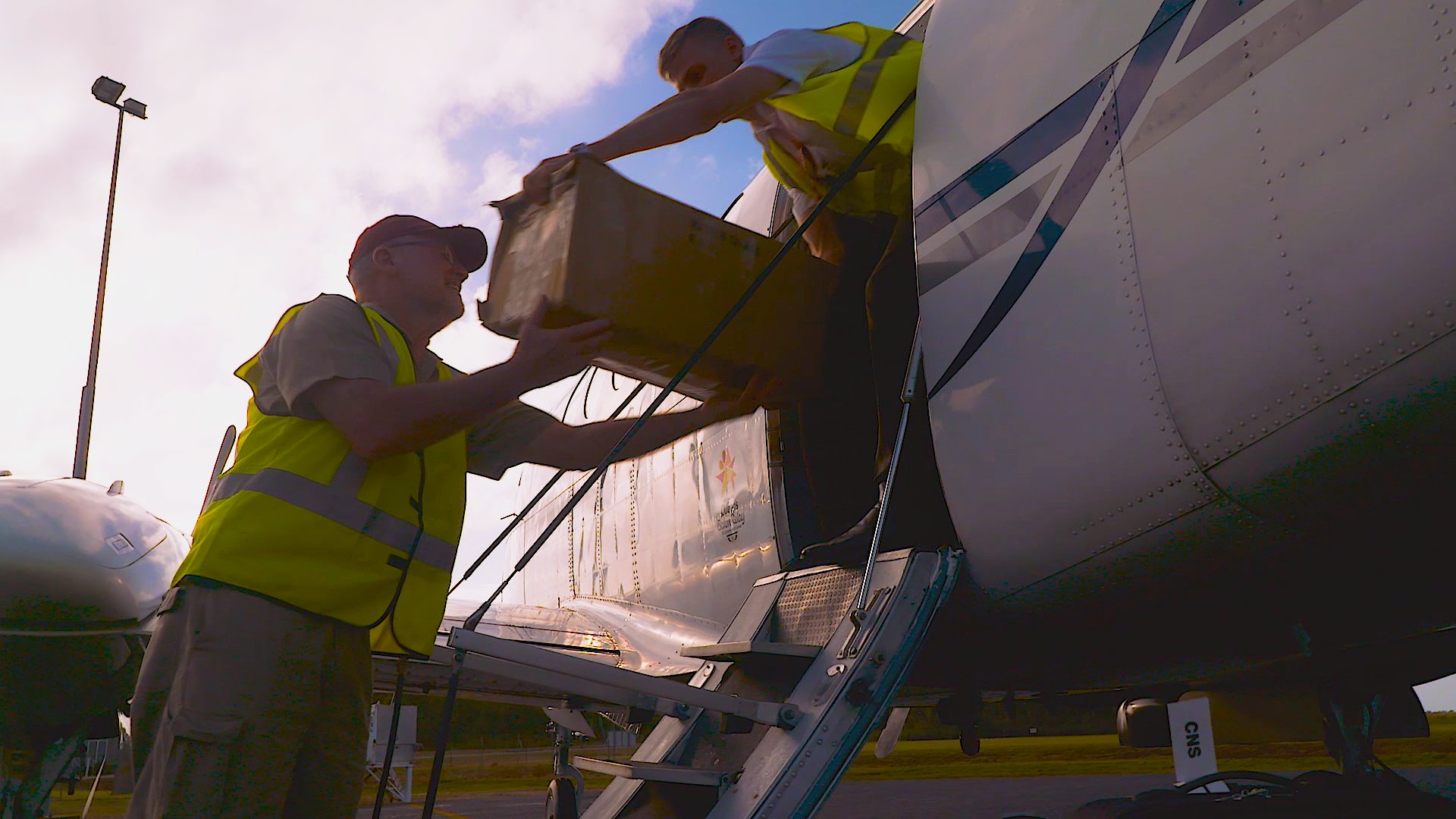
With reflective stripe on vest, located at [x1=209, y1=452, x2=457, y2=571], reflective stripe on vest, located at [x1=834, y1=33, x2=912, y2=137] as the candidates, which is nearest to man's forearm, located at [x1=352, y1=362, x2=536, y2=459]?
reflective stripe on vest, located at [x1=209, y1=452, x2=457, y2=571]

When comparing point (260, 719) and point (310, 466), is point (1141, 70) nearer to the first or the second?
point (310, 466)

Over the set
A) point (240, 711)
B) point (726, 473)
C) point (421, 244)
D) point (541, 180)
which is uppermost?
point (726, 473)

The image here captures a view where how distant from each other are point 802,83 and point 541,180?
3.41 feet

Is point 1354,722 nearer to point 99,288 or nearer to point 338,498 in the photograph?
point 338,498

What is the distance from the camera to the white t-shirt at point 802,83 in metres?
3.52

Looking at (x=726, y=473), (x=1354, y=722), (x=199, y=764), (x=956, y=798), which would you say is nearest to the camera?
(x=199, y=764)

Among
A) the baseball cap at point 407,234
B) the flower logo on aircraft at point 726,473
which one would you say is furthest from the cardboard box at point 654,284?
the flower logo on aircraft at point 726,473

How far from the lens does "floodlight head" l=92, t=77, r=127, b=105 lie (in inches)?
579

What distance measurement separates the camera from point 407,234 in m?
2.61

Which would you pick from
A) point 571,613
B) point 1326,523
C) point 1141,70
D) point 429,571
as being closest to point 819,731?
point 429,571

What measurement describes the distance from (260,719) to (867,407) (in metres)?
2.78

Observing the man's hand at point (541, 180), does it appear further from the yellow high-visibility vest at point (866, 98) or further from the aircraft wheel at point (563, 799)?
the aircraft wheel at point (563, 799)

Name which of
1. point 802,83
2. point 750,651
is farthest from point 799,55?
point 750,651

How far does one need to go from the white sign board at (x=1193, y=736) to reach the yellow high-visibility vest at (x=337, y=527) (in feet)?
13.5
